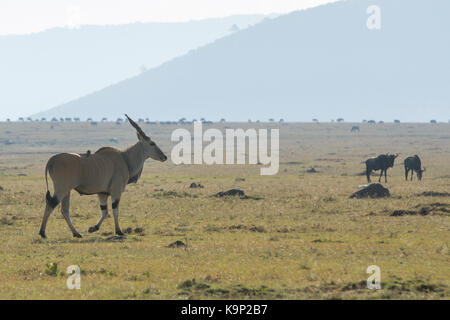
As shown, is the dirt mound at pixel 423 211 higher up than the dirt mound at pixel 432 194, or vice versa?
the dirt mound at pixel 432 194

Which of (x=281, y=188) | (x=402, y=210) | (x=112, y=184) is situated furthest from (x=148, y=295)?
(x=281, y=188)

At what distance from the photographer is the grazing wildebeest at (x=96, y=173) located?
19.9 m

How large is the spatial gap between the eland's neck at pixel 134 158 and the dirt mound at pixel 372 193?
1335 centimetres

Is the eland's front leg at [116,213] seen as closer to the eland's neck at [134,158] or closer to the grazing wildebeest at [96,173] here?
the grazing wildebeest at [96,173]

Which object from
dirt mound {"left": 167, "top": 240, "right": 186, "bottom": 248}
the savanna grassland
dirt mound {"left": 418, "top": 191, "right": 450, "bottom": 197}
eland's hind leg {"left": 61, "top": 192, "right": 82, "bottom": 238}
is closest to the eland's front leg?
the savanna grassland

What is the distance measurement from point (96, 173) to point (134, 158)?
1831 millimetres

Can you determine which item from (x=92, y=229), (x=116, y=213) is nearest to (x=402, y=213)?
(x=116, y=213)

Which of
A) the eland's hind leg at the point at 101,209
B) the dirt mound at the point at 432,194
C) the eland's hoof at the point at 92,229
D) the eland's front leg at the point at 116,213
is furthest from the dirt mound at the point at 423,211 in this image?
the eland's hoof at the point at 92,229

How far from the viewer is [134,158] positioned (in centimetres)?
2212

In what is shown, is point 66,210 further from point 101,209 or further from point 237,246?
point 237,246

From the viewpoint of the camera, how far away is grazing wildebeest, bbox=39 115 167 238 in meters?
19.9

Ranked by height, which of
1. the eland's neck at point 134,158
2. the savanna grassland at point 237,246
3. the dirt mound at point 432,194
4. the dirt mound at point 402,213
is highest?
the eland's neck at point 134,158

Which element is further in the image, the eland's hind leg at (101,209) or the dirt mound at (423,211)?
the dirt mound at (423,211)
